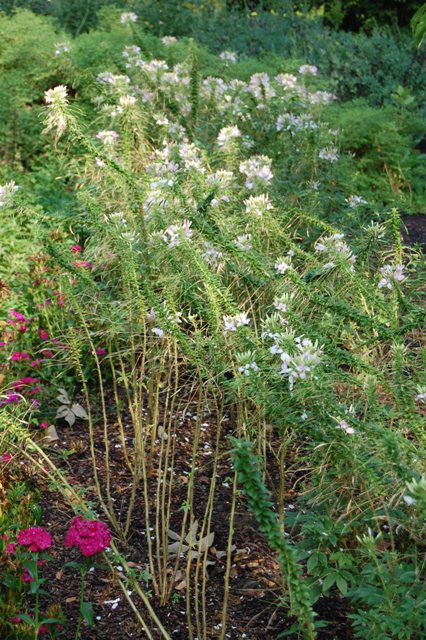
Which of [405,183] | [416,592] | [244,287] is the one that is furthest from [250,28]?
[416,592]

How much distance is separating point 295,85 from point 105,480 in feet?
11.4

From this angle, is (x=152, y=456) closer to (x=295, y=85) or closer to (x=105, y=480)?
(x=105, y=480)

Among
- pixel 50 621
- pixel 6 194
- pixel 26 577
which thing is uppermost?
pixel 6 194

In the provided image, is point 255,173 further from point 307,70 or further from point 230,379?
point 307,70

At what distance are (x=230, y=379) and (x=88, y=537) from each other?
3.64 feet

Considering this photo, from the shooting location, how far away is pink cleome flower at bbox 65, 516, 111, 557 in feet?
8.61

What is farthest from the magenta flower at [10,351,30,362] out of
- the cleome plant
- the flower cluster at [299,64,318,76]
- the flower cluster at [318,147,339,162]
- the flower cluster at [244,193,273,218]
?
the flower cluster at [299,64,318,76]

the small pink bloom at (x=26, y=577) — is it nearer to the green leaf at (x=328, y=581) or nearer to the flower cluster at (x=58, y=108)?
the green leaf at (x=328, y=581)

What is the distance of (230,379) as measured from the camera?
11.8 ft

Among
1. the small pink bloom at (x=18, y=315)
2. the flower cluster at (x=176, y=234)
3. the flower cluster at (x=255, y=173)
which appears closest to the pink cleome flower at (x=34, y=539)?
the flower cluster at (x=176, y=234)

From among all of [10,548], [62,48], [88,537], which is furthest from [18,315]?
[62,48]

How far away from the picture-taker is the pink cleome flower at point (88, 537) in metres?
2.62

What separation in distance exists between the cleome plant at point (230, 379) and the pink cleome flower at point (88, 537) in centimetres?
1

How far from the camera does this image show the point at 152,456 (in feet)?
11.8
